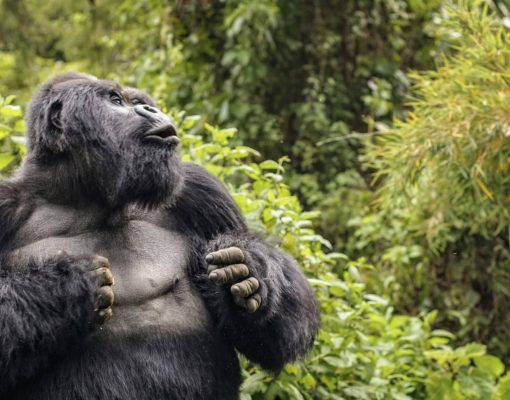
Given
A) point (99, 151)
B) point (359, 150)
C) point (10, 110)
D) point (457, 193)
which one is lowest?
point (359, 150)

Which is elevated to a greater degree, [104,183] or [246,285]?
[104,183]

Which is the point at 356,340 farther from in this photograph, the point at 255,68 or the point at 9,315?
the point at 255,68

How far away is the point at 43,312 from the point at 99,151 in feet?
2.09

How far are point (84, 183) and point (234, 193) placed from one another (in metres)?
1.07

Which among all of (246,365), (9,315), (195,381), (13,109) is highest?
(13,109)

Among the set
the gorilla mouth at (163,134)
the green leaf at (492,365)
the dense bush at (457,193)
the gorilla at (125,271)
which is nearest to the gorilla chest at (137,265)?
the gorilla at (125,271)

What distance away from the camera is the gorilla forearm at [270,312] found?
300cm

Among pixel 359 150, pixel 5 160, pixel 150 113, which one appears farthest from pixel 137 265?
pixel 359 150

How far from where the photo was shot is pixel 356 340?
396 centimetres

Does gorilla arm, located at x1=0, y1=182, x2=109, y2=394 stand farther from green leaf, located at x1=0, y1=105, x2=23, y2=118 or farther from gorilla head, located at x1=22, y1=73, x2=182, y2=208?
green leaf, located at x1=0, y1=105, x2=23, y2=118

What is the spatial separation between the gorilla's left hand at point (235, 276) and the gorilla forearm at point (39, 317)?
1.37ft

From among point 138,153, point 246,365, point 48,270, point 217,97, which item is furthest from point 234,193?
point 217,97

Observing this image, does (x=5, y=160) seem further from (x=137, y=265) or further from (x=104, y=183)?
(x=137, y=265)

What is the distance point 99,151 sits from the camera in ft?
9.94
